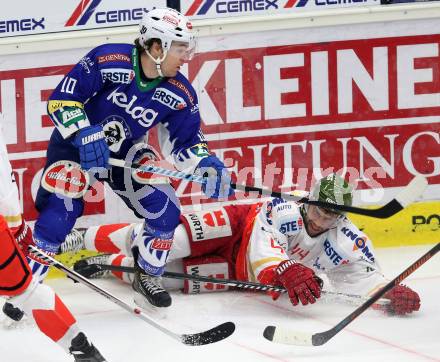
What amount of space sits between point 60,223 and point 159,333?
1.94 feet

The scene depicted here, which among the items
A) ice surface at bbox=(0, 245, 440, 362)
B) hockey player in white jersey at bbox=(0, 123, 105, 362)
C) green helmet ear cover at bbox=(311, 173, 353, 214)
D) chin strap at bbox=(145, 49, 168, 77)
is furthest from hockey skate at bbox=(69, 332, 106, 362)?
green helmet ear cover at bbox=(311, 173, 353, 214)

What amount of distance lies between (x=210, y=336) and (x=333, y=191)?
36.0 inches

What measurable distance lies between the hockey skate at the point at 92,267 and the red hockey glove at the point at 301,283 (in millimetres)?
981

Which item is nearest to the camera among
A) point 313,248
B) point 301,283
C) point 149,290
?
point 301,283

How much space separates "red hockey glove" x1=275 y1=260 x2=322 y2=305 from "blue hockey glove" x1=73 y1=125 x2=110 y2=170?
87 centimetres

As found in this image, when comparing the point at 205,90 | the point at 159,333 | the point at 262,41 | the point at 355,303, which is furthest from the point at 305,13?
the point at 159,333

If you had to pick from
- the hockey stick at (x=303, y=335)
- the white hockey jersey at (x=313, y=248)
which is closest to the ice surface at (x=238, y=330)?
the hockey stick at (x=303, y=335)

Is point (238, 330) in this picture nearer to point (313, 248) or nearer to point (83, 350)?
point (313, 248)

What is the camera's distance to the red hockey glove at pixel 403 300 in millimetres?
4922

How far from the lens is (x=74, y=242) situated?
5.52 m

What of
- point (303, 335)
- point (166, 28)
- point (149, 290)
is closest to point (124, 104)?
point (166, 28)

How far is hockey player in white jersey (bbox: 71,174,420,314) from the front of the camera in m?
4.96

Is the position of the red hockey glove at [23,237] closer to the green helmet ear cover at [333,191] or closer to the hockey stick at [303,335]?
the hockey stick at [303,335]

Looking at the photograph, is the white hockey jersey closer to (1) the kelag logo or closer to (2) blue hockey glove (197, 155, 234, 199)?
(2) blue hockey glove (197, 155, 234, 199)
